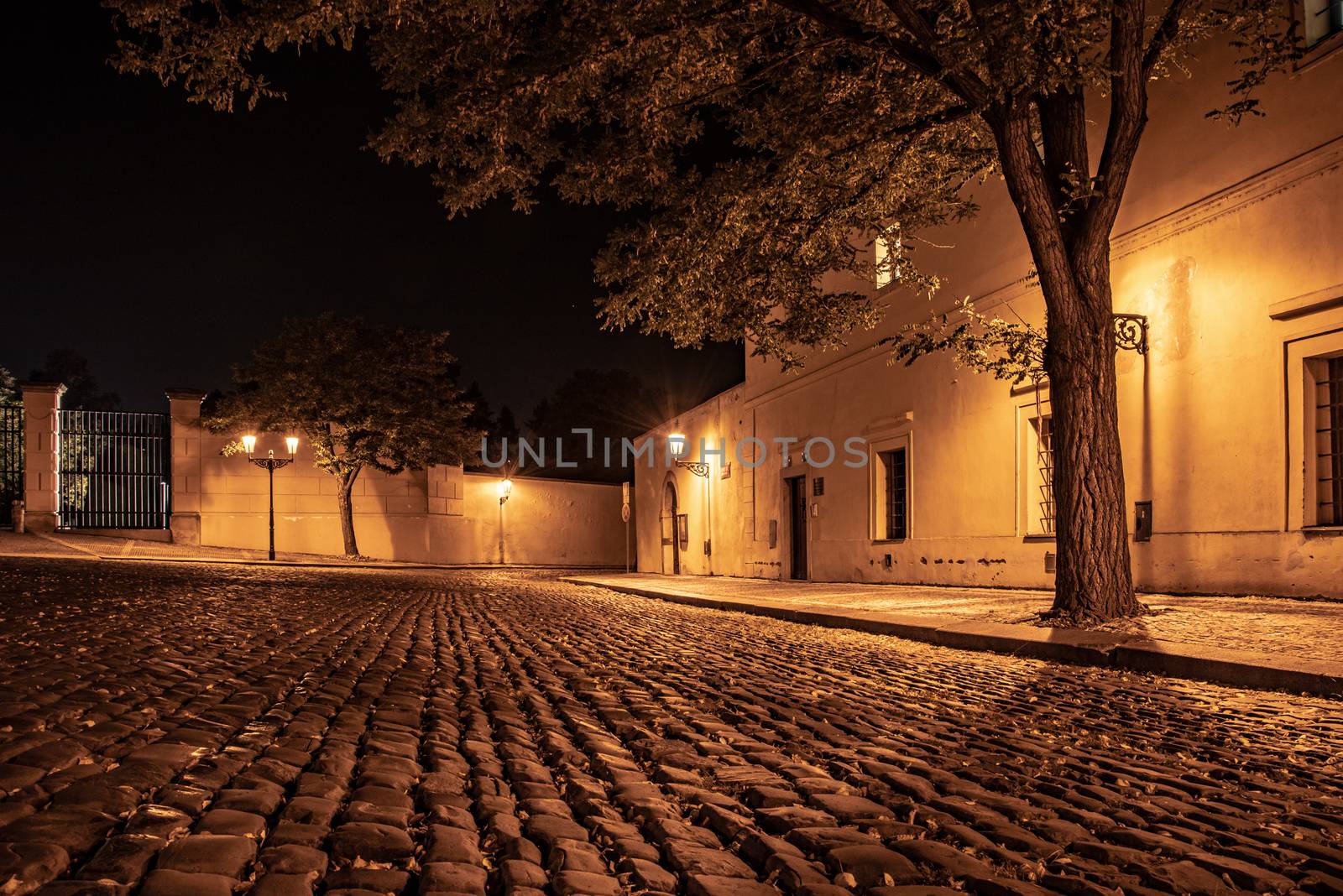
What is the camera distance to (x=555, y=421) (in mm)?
65625

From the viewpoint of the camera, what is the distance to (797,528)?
2169cm

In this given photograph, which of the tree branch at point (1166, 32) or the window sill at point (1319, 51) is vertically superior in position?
the window sill at point (1319, 51)

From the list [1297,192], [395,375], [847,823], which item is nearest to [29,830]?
[847,823]

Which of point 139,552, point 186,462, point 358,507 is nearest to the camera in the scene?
point 139,552

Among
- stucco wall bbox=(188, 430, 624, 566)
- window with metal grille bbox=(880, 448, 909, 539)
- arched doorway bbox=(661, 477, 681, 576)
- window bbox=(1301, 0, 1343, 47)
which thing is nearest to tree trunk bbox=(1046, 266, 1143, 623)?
window bbox=(1301, 0, 1343, 47)

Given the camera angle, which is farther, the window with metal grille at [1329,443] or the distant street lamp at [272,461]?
the distant street lamp at [272,461]

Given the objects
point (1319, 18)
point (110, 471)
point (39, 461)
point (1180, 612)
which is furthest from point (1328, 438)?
point (39, 461)

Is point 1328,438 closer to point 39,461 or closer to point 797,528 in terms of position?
point 797,528

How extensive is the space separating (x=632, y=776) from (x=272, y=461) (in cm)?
2522

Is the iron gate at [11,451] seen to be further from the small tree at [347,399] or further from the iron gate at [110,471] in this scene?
the small tree at [347,399]

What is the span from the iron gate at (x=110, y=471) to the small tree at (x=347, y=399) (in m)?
2.11

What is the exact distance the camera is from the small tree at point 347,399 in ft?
97.2

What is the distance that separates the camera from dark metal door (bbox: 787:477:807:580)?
21.4 m

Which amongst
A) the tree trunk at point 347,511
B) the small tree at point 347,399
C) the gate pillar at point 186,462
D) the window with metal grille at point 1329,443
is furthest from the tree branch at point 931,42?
the gate pillar at point 186,462
